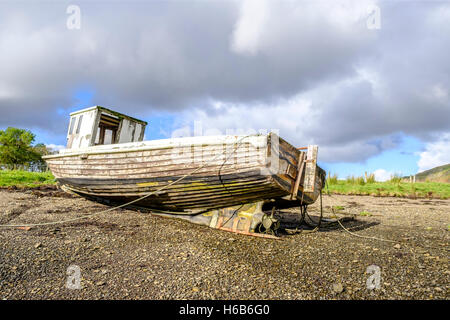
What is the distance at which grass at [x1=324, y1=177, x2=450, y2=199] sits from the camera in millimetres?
18203

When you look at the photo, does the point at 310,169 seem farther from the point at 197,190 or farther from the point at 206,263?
the point at 206,263

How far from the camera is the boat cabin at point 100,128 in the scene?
27.6ft

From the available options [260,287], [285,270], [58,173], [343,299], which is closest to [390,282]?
[343,299]

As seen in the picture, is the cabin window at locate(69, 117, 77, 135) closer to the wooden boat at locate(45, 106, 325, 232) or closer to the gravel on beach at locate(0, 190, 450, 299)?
the wooden boat at locate(45, 106, 325, 232)

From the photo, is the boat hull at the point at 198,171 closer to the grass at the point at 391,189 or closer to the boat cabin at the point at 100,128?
the boat cabin at the point at 100,128

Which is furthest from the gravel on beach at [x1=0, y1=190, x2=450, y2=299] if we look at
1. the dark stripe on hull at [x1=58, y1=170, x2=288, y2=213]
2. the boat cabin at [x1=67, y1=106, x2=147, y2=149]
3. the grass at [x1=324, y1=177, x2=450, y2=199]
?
the grass at [x1=324, y1=177, x2=450, y2=199]

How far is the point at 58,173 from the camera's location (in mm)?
9023

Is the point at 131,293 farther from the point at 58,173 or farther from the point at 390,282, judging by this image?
the point at 58,173

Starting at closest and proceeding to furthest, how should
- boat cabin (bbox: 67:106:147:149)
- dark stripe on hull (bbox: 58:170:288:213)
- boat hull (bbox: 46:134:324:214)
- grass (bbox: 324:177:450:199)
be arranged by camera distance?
boat hull (bbox: 46:134:324:214) < dark stripe on hull (bbox: 58:170:288:213) < boat cabin (bbox: 67:106:147:149) < grass (bbox: 324:177:450:199)

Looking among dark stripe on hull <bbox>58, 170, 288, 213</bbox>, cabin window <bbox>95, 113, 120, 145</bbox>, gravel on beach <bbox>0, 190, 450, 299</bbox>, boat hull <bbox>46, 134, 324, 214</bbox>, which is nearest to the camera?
gravel on beach <bbox>0, 190, 450, 299</bbox>

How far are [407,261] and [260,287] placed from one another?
2.61 metres

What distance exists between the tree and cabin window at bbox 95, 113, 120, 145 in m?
43.1

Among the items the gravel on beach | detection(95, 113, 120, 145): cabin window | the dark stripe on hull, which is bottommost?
the gravel on beach

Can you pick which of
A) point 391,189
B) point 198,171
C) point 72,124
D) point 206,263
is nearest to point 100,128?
point 72,124
